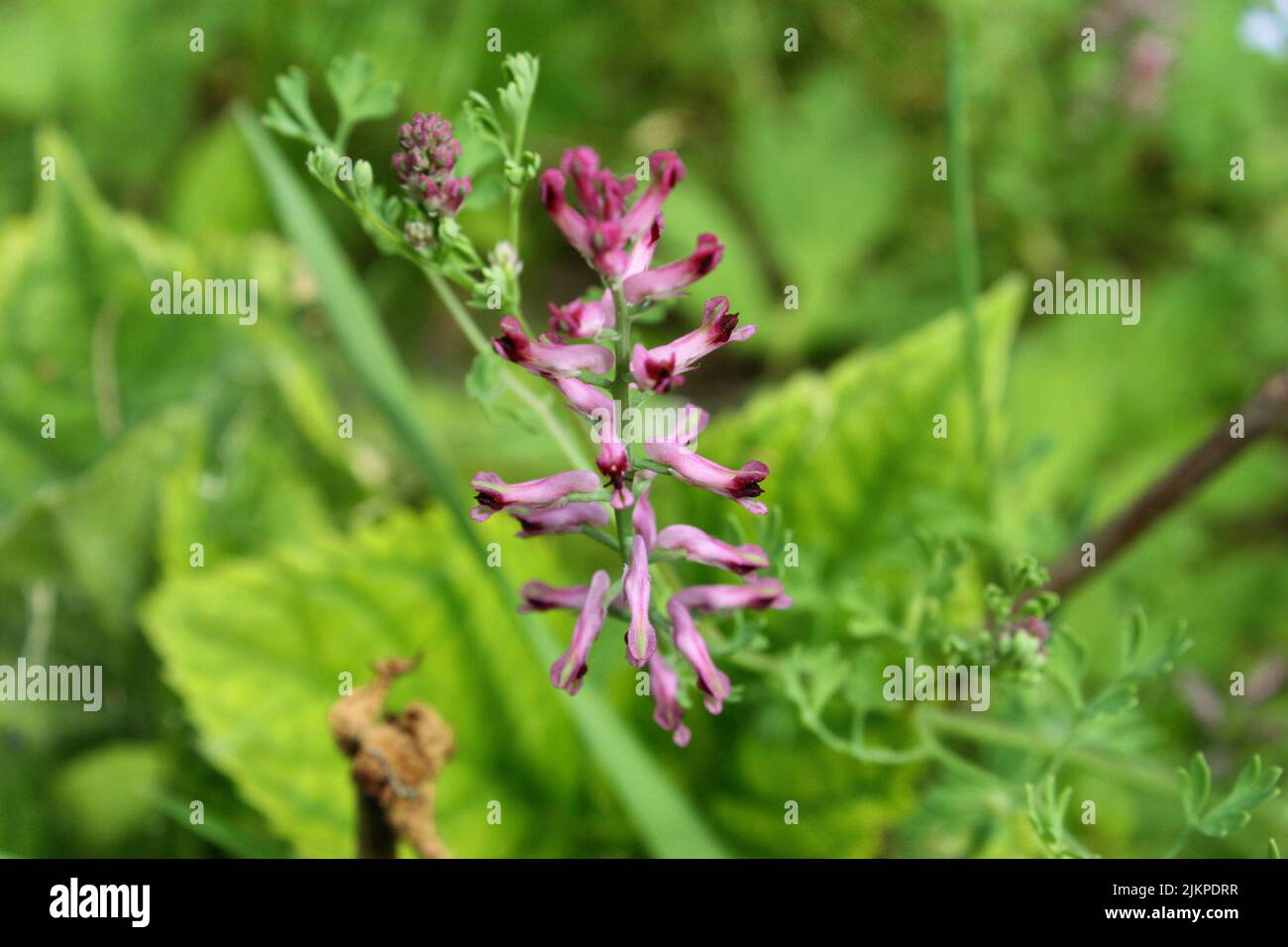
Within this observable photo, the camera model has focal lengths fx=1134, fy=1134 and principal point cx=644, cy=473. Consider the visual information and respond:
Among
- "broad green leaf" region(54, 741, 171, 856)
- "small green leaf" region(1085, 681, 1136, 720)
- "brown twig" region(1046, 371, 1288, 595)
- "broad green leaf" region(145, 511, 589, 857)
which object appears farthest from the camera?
"broad green leaf" region(54, 741, 171, 856)

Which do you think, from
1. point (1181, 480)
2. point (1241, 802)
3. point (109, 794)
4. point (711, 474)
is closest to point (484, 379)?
point (711, 474)

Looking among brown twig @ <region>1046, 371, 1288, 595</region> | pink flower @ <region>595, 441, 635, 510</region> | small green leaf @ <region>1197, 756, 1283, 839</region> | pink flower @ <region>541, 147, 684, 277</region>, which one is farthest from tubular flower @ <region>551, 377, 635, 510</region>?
brown twig @ <region>1046, 371, 1288, 595</region>

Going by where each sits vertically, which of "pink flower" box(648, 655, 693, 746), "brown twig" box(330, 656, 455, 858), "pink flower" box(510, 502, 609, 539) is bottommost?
"brown twig" box(330, 656, 455, 858)

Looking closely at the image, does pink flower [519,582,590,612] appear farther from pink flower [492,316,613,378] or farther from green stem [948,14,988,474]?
green stem [948,14,988,474]

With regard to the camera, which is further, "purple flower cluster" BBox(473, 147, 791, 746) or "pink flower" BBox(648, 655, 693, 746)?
"pink flower" BBox(648, 655, 693, 746)

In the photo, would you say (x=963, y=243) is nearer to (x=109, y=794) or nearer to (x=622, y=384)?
(x=622, y=384)
